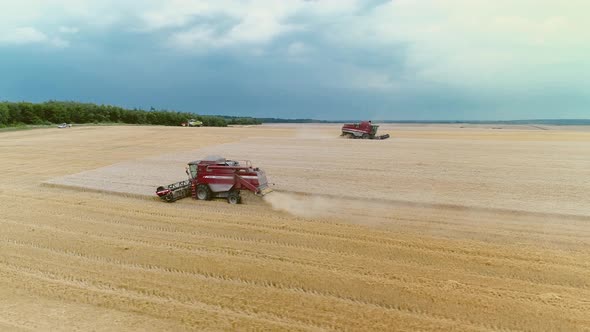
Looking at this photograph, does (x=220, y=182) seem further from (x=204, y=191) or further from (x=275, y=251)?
(x=275, y=251)

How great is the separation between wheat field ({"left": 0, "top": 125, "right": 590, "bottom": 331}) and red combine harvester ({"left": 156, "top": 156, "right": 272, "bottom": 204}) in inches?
18.2

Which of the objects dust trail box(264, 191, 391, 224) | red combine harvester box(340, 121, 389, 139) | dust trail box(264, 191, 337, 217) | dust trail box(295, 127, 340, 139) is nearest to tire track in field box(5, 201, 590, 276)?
dust trail box(264, 191, 391, 224)

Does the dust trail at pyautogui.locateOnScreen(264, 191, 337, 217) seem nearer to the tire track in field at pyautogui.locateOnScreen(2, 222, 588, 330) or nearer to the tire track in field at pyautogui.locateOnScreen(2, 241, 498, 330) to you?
the tire track in field at pyautogui.locateOnScreen(2, 222, 588, 330)

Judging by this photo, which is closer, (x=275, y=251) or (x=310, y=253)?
(x=310, y=253)

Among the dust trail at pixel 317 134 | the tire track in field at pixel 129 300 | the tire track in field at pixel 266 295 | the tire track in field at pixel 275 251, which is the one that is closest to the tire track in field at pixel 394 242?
the tire track in field at pixel 275 251

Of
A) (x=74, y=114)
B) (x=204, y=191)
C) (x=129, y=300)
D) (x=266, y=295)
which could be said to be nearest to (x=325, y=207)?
(x=204, y=191)

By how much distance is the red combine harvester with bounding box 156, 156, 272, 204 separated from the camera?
15.3m

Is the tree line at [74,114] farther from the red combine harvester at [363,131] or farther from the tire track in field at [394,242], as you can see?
the tire track in field at [394,242]

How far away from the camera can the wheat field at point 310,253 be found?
7480 millimetres

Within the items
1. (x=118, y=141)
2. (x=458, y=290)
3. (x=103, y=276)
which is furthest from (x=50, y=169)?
(x=458, y=290)

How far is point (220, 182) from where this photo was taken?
51.1 feet

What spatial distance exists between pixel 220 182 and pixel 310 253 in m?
6.23

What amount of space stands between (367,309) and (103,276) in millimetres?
5427

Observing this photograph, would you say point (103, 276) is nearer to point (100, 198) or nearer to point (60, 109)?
point (100, 198)
